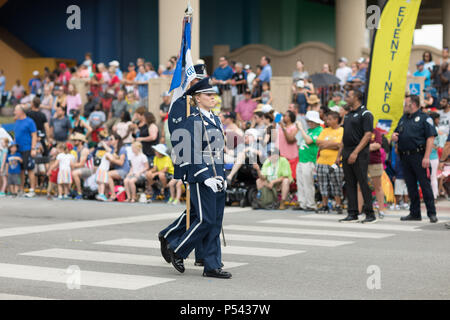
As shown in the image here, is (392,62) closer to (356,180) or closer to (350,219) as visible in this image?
(356,180)

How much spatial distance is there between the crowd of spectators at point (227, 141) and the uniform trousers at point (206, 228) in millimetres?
5968

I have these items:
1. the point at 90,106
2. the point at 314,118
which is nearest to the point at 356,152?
the point at 314,118

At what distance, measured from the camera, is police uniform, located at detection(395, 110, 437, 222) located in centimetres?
1396

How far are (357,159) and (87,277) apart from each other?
6750mm

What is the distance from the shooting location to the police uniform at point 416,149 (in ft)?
45.8

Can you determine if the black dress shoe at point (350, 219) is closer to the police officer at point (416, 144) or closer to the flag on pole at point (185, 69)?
the police officer at point (416, 144)

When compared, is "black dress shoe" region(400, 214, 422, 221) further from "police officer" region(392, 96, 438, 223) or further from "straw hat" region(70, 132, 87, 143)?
"straw hat" region(70, 132, 87, 143)

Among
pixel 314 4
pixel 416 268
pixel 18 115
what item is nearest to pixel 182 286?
pixel 416 268

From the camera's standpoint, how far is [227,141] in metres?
17.7

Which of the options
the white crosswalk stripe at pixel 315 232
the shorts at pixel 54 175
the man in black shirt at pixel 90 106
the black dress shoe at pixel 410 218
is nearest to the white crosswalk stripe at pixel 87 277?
the white crosswalk stripe at pixel 315 232

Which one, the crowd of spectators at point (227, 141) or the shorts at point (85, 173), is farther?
the shorts at point (85, 173)

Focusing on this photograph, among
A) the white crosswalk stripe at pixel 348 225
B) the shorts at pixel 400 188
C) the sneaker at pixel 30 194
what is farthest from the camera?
the sneaker at pixel 30 194

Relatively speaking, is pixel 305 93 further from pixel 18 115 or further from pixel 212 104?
pixel 212 104

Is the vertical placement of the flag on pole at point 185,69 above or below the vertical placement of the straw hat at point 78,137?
above
